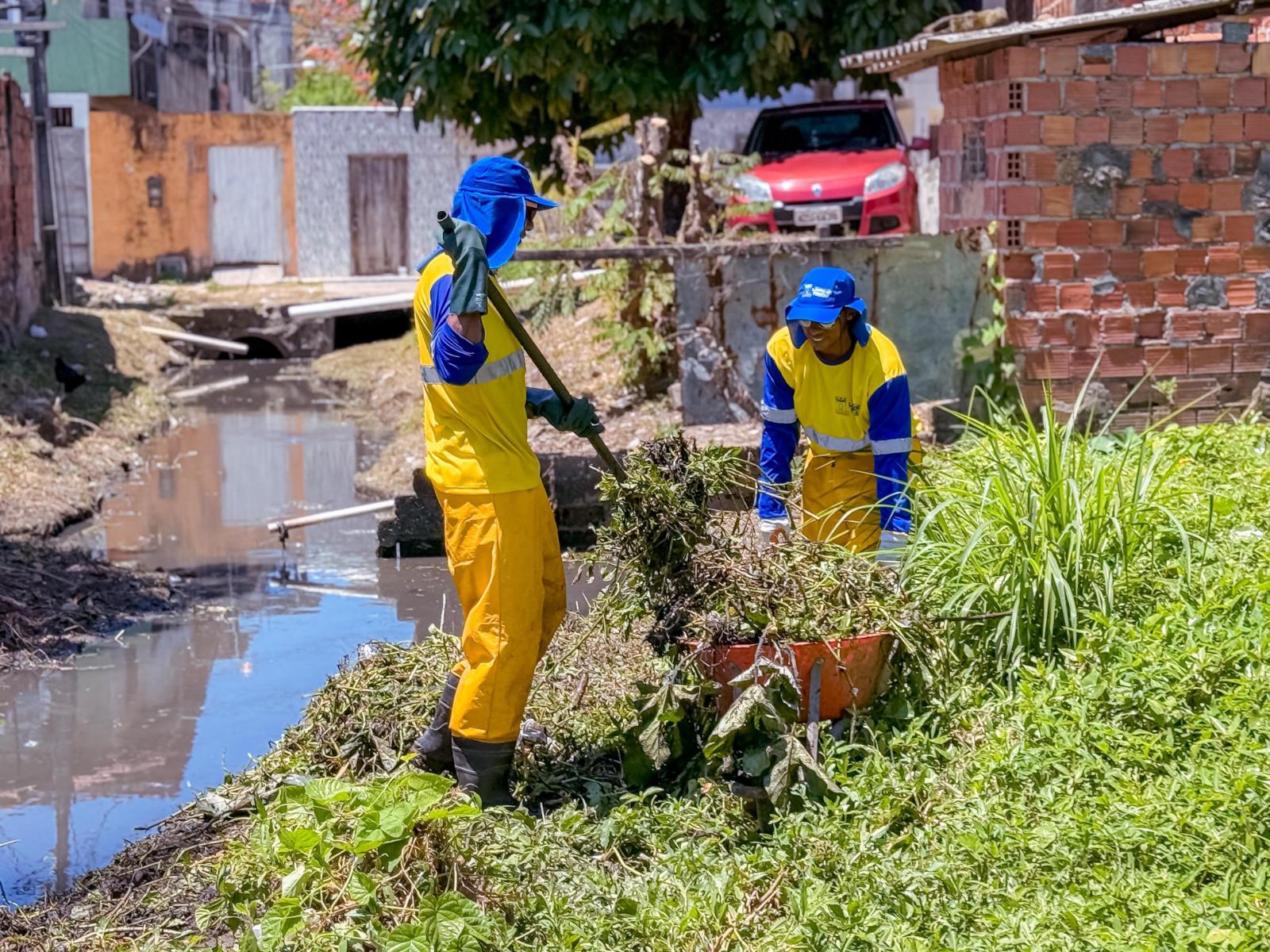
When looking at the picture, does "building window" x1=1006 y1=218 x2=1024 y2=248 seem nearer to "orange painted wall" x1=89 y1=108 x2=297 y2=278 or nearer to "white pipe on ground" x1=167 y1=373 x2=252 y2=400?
"white pipe on ground" x1=167 y1=373 x2=252 y2=400

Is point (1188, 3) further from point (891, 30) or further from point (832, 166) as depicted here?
point (832, 166)

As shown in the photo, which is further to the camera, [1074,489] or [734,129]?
[734,129]

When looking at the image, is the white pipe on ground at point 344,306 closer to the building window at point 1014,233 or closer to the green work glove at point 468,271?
the building window at point 1014,233

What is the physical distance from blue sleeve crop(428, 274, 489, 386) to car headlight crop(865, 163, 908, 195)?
9.94 metres

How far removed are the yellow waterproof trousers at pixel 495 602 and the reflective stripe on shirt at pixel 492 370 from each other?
1.16ft

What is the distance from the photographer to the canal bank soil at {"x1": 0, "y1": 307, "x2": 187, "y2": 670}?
303 inches

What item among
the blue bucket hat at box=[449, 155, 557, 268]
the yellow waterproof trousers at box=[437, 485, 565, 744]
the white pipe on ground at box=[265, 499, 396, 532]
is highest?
the blue bucket hat at box=[449, 155, 557, 268]

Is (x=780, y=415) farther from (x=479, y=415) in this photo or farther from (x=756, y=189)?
(x=756, y=189)

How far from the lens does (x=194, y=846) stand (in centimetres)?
472

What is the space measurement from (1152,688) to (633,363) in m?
7.27

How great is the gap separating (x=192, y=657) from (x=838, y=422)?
Answer: 357 cm

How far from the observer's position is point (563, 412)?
→ 195 inches

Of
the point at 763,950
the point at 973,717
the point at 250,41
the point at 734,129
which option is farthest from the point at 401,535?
the point at 250,41

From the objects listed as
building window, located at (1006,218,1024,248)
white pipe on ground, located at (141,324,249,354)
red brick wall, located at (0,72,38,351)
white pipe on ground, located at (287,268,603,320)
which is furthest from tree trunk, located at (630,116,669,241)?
white pipe on ground, located at (141,324,249,354)
